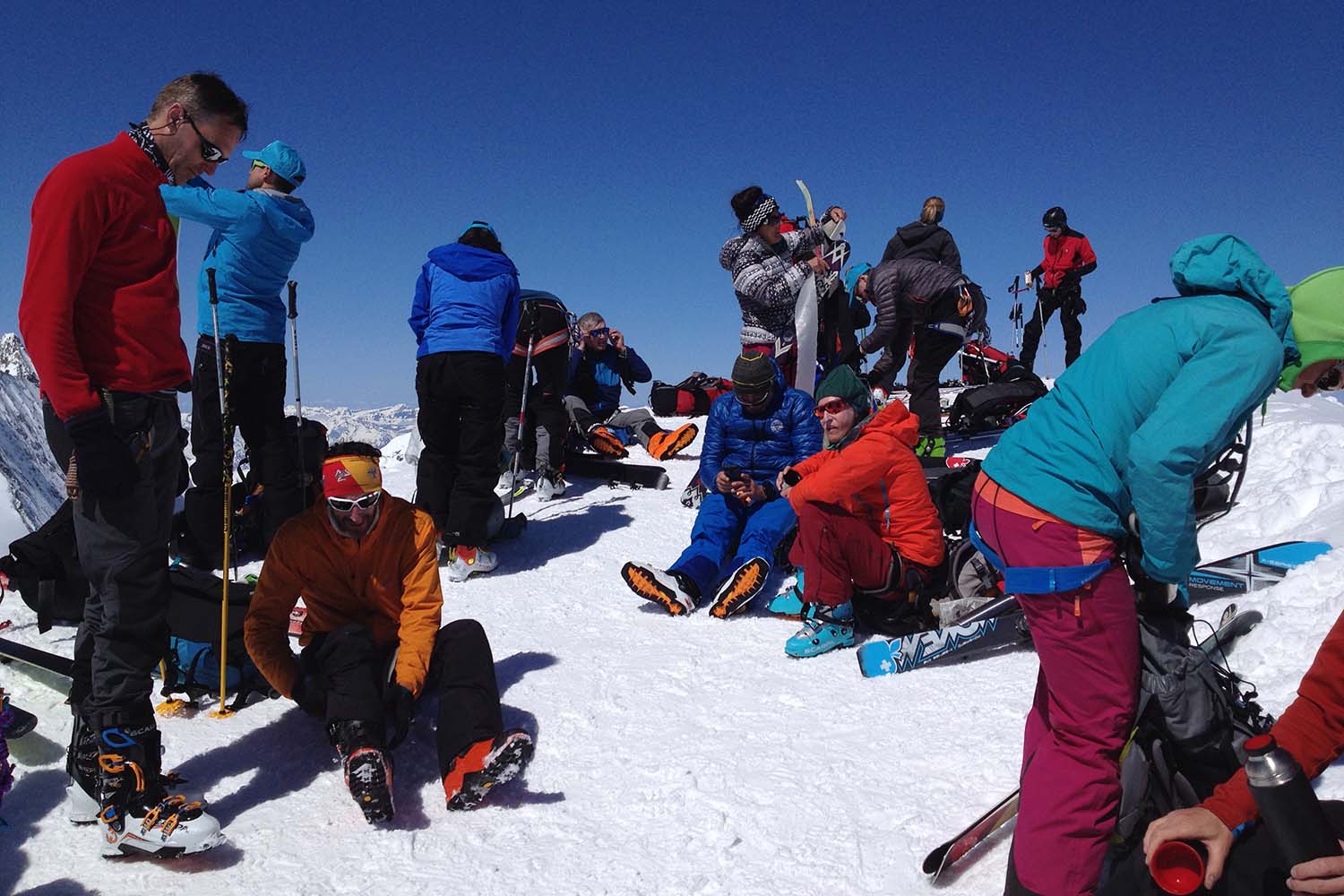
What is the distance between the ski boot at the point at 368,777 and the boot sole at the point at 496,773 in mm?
247

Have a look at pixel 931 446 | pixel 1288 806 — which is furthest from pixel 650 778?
pixel 931 446

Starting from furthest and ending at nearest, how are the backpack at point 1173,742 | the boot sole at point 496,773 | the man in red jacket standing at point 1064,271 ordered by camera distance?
the man in red jacket standing at point 1064,271
the boot sole at point 496,773
the backpack at point 1173,742

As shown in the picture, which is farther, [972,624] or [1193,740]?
[972,624]

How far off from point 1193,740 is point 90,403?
3.28 m

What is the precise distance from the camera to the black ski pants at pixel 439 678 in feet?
9.54

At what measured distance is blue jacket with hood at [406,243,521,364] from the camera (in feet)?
17.6

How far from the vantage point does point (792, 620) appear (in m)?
4.68

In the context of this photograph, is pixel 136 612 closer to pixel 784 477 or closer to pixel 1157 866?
pixel 1157 866

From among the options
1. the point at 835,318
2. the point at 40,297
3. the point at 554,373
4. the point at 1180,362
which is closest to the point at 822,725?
the point at 1180,362

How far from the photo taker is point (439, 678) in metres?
3.36

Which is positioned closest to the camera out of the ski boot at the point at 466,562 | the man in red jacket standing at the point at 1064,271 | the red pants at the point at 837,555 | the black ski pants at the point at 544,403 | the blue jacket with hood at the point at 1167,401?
the blue jacket with hood at the point at 1167,401

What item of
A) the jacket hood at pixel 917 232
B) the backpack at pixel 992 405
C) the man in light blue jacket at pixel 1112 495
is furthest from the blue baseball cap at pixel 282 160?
the backpack at pixel 992 405

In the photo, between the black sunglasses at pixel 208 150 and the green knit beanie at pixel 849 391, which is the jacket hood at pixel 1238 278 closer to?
the green knit beanie at pixel 849 391

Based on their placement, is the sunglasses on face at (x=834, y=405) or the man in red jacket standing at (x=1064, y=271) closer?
the sunglasses on face at (x=834, y=405)
